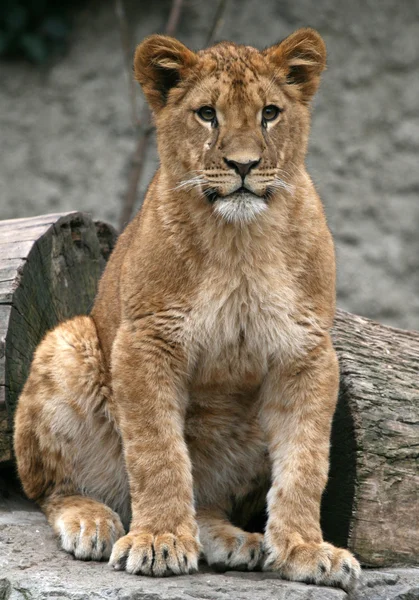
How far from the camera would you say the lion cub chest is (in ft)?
13.4

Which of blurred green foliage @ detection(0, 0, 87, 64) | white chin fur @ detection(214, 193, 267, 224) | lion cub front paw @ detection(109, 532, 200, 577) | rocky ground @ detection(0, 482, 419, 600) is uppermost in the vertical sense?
blurred green foliage @ detection(0, 0, 87, 64)

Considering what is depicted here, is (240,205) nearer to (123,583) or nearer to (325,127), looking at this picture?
(123,583)

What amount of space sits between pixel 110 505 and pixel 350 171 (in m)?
5.46

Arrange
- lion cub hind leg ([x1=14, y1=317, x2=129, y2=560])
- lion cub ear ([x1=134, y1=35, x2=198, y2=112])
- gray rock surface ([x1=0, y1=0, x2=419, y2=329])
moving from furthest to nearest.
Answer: gray rock surface ([x1=0, y1=0, x2=419, y2=329])
lion cub hind leg ([x1=14, y1=317, x2=129, y2=560])
lion cub ear ([x1=134, y1=35, x2=198, y2=112])

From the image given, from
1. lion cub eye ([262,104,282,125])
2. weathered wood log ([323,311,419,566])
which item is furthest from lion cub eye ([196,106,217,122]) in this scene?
weathered wood log ([323,311,419,566])

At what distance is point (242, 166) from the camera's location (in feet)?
12.6

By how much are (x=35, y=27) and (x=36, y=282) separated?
16.7ft

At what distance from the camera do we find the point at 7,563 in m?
3.98

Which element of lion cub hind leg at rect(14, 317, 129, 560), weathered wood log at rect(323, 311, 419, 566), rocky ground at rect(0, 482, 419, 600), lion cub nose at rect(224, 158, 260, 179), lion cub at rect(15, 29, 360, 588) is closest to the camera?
rocky ground at rect(0, 482, 419, 600)

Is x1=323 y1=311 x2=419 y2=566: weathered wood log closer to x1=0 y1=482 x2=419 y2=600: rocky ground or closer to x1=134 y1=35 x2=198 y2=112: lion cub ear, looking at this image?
x1=0 y1=482 x2=419 y2=600: rocky ground

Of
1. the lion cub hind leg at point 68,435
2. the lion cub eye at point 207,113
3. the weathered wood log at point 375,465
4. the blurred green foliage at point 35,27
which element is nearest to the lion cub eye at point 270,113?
the lion cub eye at point 207,113

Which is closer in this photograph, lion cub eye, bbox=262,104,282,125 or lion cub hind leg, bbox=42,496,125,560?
lion cub eye, bbox=262,104,282,125

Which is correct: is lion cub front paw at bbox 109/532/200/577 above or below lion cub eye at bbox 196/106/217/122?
below

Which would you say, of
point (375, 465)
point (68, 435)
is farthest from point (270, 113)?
point (68, 435)
